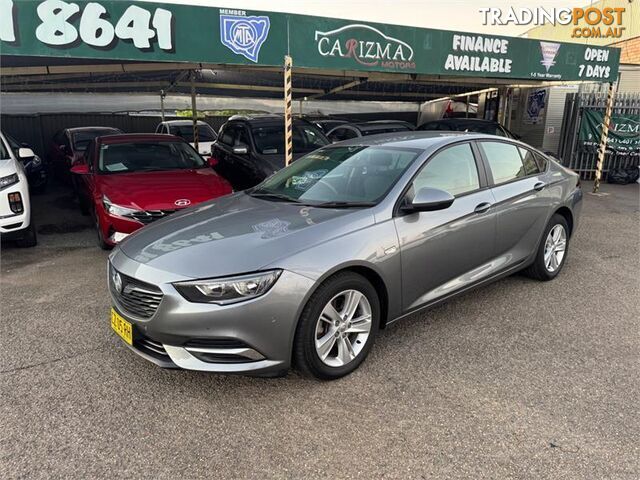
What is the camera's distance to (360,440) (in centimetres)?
254

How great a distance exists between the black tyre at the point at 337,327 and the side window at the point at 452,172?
918 mm

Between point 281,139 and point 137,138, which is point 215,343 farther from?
point 281,139

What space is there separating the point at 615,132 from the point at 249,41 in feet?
32.8

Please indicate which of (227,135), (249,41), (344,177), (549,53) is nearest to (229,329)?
(344,177)

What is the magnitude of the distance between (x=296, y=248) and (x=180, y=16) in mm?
Answer: 4671

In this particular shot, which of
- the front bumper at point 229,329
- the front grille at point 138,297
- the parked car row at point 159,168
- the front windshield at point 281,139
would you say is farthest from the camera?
the front windshield at point 281,139

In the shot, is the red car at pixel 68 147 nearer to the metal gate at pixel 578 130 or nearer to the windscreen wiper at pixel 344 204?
the windscreen wiper at pixel 344 204

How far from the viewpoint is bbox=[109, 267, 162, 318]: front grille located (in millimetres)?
2766

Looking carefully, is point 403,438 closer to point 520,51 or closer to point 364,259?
point 364,259

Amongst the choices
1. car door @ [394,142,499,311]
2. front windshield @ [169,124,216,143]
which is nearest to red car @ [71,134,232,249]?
car door @ [394,142,499,311]

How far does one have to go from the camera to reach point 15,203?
5.57 metres

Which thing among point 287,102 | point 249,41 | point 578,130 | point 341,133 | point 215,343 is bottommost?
point 215,343

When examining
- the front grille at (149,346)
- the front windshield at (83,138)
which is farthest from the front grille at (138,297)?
the front windshield at (83,138)

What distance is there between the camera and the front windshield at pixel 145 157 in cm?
659
